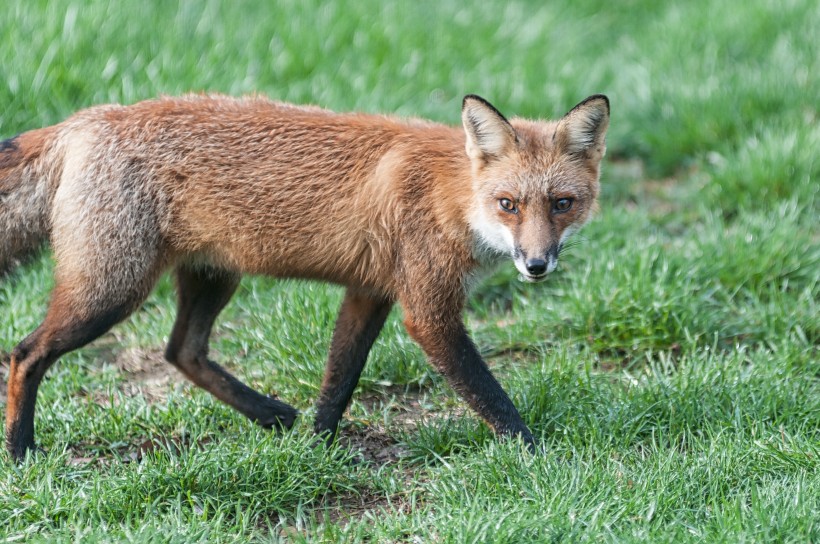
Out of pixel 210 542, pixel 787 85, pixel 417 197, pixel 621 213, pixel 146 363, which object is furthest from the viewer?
pixel 787 85

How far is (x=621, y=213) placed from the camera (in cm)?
696

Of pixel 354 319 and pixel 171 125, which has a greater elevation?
pixel 171 125

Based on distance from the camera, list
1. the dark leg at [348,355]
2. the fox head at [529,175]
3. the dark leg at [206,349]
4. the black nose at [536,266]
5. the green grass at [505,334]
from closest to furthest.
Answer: the green grass at [505,334] < the black nose at [536,266] < the fox head at [529,175] < the dark leg at [348,355] < the dark leg at [206,349]

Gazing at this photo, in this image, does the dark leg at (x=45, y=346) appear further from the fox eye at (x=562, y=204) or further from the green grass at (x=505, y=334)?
the fox eye at (x=562, y=204)

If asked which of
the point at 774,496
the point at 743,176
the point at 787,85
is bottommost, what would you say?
the point at 774,496

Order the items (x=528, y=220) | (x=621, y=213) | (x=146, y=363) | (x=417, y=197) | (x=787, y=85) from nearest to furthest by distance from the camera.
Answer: (x=528, y=220) → (x=417, y=197) → (x=146, y=363) → (x=621, y=213) → (x=787, y=85)

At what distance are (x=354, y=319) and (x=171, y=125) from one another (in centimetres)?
129

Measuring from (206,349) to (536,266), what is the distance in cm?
193

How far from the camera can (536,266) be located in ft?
13.4

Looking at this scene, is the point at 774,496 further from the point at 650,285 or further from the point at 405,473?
the point at 650,285

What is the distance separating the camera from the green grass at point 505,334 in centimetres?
394

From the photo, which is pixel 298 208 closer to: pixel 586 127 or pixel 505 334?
pixel 586 127

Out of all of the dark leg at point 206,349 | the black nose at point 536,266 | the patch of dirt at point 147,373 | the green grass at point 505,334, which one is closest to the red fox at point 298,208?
the black nose at point 536,266

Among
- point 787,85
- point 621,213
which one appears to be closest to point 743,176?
point 621,213
